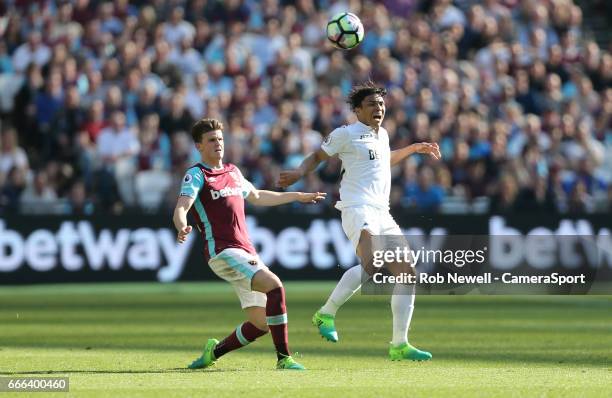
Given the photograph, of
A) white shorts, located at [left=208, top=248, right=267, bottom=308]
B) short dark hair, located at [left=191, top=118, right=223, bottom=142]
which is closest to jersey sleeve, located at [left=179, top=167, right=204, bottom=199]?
short dark hair, located at [left=191, top=118, right=223, bottom=142]

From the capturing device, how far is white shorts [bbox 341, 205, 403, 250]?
11688 millimetres

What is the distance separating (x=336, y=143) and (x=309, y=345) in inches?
93.1

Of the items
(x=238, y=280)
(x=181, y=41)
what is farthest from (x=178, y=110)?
(x=238, y=280)

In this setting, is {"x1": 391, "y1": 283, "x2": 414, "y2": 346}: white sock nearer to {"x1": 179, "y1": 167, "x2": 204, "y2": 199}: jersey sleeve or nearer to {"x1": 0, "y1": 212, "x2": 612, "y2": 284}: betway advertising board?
{"x1": 179, "y1": 167, "x2": 204, "y2": 199}: jersey sleeve

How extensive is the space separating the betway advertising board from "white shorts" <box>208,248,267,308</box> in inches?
427

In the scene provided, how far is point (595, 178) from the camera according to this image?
2367cm

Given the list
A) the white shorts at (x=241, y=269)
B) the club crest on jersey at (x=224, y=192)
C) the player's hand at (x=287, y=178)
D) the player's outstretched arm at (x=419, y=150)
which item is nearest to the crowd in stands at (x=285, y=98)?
the player's outstretched arm at (x=419, y=150)

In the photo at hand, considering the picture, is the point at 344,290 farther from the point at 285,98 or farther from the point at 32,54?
the point at 32,54

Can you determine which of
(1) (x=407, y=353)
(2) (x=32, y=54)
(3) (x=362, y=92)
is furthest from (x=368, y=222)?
(2) (x=32, y=54)

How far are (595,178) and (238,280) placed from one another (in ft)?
47.0

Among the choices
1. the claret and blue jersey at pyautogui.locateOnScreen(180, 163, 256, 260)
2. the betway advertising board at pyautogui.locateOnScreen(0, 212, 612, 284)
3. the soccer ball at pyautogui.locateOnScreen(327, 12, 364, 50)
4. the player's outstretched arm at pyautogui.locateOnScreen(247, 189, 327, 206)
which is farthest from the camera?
the betway advertising board at pyautogui.locateOnScreen(0, 212, 612, 284)

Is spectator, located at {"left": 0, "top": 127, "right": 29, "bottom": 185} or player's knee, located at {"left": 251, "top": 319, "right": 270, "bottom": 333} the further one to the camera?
spectator, located at {"left": 0, "top": 127, "right": 29, "bottom": 185}

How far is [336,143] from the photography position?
11.7 meters

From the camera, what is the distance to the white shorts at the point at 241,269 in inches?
411
